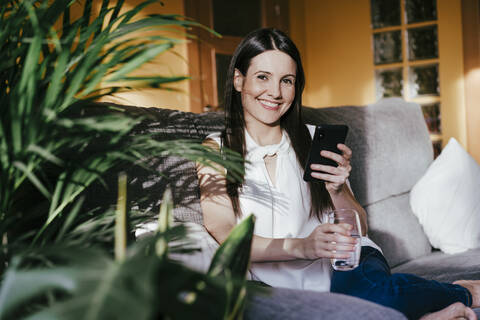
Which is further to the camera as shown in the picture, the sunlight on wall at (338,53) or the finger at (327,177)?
the sunlight on wall at (338,53)

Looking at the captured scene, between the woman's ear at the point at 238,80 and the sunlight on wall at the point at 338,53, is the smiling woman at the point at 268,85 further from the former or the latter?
the sunlight on wall at the point at 338,53

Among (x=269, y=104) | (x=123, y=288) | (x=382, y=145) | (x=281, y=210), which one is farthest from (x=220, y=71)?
(x=123, y=288)

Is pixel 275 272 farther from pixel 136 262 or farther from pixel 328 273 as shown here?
pixel 136 262

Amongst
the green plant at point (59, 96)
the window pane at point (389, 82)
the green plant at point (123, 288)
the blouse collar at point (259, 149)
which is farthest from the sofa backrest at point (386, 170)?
the window pane at point (389, 82)

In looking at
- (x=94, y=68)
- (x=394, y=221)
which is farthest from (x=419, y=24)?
(x=94, y=68)

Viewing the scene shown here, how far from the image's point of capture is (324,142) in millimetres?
1355

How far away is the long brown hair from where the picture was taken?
1.42 metres

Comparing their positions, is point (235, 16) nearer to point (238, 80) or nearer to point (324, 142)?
point (238, 80)

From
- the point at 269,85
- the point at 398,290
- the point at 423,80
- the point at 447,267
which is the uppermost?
the point at 423,80

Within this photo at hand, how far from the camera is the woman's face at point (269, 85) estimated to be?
142 centimetres

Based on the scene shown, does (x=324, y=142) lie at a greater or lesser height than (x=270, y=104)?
lesser

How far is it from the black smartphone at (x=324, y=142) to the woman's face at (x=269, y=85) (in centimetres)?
18

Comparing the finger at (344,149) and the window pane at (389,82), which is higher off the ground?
the window pane at (389,82)

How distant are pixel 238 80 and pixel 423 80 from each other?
296 cm
